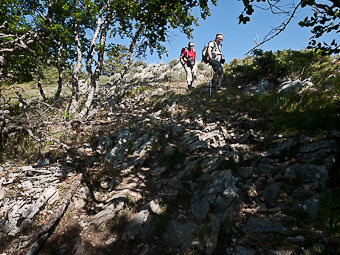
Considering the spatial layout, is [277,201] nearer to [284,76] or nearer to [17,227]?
[17,227]

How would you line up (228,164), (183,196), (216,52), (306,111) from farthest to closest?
(216,52) → (306,111) → (228,164) → (183,196)

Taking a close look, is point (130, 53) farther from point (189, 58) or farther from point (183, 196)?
point (183, 196)

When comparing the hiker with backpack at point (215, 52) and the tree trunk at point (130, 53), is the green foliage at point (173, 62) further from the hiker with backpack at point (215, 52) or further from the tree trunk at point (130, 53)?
the hiker with backpack at point (215, 52)

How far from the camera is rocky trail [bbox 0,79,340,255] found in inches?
101

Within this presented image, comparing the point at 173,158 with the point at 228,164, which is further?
the point at 173,158

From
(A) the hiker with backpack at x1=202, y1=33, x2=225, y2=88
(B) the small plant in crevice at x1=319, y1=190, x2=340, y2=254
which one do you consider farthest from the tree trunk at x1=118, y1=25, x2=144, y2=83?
(B) the small plant in crevice at x1=319, y1=190, x2=340, y2=254

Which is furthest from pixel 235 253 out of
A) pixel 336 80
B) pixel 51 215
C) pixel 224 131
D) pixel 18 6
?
pixel 18 6

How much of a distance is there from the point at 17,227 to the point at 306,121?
6.86 meters

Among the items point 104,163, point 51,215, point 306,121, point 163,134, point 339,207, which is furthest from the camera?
point 163,134

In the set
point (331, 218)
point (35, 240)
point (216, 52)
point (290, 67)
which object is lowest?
point (35, 240)

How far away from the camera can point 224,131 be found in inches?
206

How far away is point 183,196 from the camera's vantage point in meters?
3.68

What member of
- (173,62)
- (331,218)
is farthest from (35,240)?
(173,62)

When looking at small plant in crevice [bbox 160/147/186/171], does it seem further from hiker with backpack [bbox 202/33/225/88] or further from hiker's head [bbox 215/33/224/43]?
hiker's head [bbox 215/33/224/43]
